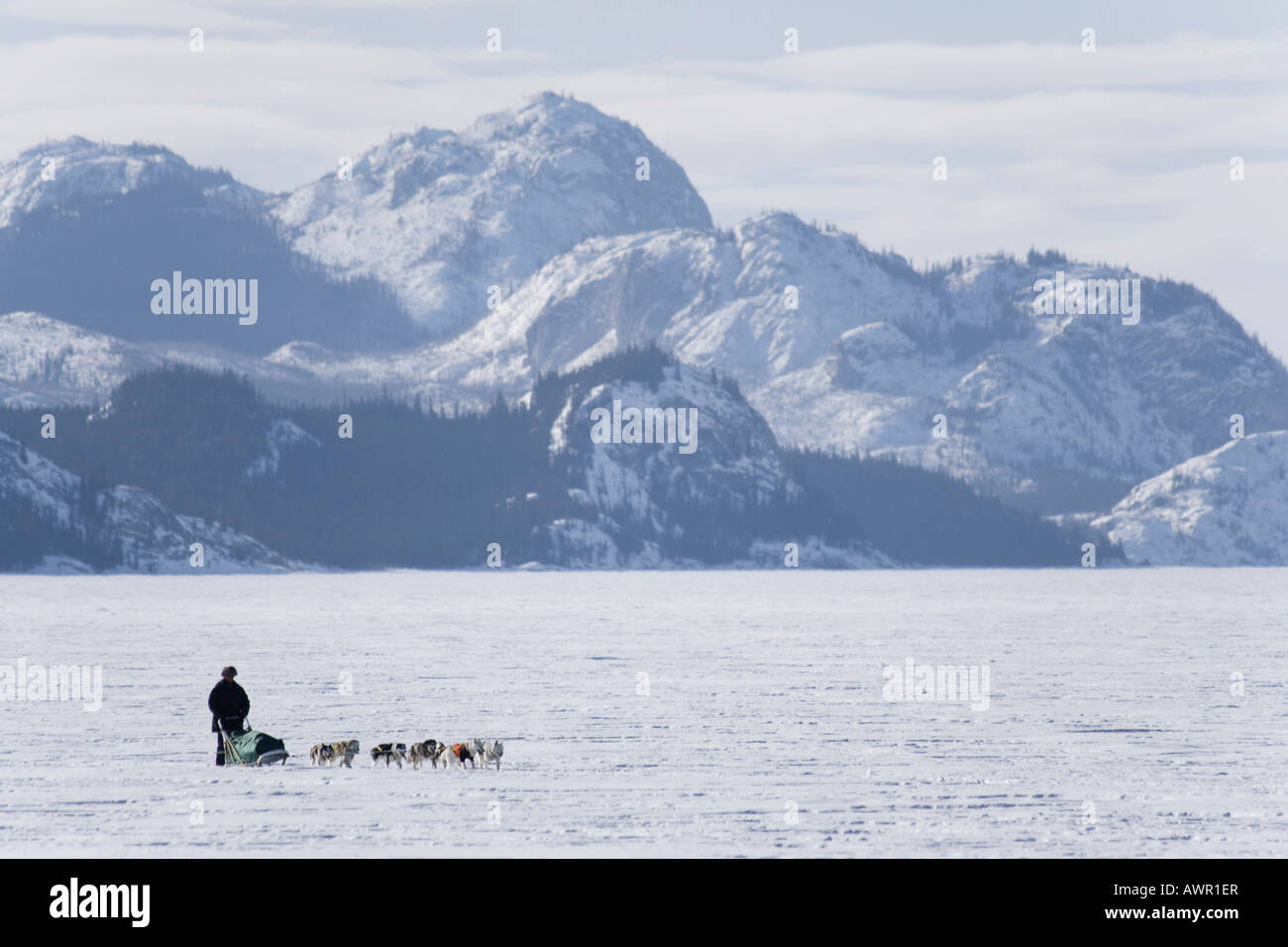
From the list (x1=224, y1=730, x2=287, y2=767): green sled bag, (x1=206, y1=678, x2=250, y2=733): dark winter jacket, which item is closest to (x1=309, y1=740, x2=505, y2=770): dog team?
(x1=224, y1=730, x2=287, y2=767): green sled bag

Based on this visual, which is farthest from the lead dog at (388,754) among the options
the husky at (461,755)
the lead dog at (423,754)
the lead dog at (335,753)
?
the husky at (461,755)

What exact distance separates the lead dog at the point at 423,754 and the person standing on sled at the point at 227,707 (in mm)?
5180

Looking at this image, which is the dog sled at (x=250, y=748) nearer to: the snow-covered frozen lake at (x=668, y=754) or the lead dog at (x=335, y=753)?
the snow-covered frozen lake at (x=668, y=754)

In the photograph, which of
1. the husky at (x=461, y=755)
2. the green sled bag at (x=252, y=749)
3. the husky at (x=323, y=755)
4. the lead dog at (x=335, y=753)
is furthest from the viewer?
the husky at (x=323, y=755)

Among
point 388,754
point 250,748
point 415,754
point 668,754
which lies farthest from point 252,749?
point 668,754

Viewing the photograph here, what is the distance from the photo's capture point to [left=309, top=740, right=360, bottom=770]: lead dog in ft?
179

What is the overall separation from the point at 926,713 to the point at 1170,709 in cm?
999

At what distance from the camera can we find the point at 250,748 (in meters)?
54.4

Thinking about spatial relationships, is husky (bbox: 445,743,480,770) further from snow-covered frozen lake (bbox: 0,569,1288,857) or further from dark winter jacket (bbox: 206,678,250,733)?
dark winter jacket (bbox: 206,678,250,733)

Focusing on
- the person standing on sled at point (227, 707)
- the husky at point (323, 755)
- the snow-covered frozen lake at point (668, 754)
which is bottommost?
the snow-covered frozen lake at point (668, 754)

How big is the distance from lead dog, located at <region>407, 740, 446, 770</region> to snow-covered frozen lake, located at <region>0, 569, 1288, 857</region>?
72 cm

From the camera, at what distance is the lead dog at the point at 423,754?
55.1 m
